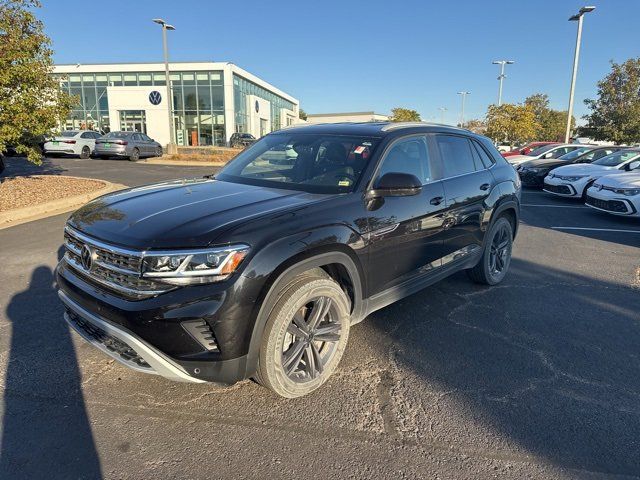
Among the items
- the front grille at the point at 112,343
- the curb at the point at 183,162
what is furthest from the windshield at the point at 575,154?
the front grille at the point at 112,343

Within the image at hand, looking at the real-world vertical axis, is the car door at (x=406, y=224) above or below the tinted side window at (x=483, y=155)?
below

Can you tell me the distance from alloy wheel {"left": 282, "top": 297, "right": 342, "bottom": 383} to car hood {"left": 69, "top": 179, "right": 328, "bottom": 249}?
0.70 m

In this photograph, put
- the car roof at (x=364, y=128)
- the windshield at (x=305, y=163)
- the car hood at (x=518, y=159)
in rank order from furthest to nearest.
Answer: the car hood at (x=518, y=159)
the car roof at (x=364, y=128)
the windshield at (x=305, y=163)

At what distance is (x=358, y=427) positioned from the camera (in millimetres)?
2756

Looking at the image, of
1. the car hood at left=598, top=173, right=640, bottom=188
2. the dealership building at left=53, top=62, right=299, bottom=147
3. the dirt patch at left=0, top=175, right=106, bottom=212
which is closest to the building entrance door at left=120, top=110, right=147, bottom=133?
the dealership building at left=53, top=62, right=299, bottom=147

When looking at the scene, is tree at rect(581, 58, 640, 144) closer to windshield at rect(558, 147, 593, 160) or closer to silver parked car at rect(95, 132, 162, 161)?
windshield at rect(558, 147, 593, 160)

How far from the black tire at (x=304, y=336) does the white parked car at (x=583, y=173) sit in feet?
36.3

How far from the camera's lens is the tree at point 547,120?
62062mm

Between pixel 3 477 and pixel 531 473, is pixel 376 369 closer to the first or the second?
pixel 531 473

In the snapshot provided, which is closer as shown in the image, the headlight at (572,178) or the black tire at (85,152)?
the headlight at (572,178)

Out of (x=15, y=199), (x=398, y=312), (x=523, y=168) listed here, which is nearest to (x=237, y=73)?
(x=523, y=168)

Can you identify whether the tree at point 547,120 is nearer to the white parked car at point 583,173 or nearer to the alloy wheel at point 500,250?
the white parked car at point 583,173

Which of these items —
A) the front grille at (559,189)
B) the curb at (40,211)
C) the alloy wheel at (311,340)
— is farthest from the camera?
the front grille at (559,189)

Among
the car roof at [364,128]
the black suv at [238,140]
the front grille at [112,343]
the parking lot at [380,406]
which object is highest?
the black suv at [238,140]
